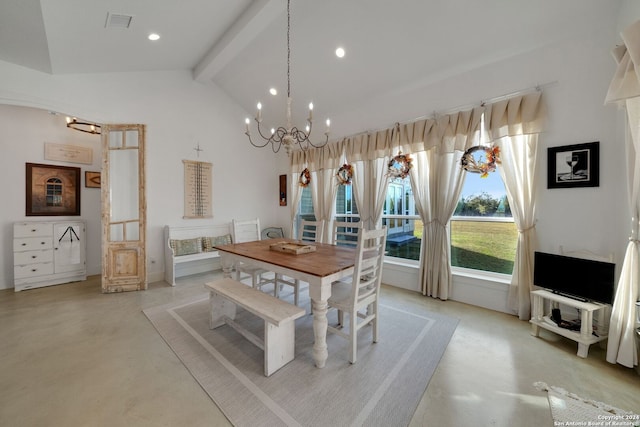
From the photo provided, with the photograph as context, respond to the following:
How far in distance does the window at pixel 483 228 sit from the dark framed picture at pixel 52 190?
6.08 metres

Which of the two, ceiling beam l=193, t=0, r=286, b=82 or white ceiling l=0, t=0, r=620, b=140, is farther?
ceiling beam l=193, t=0, r=286, b=82

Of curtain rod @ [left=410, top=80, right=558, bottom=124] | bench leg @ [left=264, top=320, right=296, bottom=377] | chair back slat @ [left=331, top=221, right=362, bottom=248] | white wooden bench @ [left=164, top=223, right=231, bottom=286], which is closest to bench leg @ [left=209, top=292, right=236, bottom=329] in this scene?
bench leg @ [left=264, top=320, right=296, bottom=377]

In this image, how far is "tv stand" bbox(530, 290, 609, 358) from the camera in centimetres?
197

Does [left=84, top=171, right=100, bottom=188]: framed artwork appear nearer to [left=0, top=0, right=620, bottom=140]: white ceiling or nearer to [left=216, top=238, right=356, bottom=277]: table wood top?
[left=0, top=0, right=620, bottom=140]: white ceiling

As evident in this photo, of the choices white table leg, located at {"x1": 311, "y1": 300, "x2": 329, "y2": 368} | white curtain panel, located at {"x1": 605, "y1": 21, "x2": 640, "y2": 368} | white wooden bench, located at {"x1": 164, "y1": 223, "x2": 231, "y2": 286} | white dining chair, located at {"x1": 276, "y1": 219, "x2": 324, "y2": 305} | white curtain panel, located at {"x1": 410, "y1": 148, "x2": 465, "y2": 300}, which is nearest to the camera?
white curtain panel, located at {"x1": 605, "y1": 21, "x2": 640, "y2": 368}

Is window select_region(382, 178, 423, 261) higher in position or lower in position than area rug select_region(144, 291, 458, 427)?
higher

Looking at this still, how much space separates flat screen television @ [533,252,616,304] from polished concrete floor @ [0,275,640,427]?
487 mm


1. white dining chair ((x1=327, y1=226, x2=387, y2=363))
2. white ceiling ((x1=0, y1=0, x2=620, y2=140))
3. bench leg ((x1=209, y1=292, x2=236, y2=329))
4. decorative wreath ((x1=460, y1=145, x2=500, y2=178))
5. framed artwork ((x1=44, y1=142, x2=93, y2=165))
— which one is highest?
white ceiling ((x1=0, y1=0, x2=620, y2=140))

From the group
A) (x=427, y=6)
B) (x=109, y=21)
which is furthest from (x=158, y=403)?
(x=427, y=6)

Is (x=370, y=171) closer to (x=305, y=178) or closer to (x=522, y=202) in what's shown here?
(x=305, y=178)

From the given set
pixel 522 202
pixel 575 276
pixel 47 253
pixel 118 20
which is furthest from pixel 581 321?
pixel 47 253

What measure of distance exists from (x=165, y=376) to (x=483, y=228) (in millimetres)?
3670

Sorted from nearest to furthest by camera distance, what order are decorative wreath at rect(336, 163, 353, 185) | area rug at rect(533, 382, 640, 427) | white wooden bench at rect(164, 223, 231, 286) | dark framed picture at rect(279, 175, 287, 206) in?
area rug at rect(533, 382, 640, 427) → white wooden bench at rect(164, 223, 231, 286) → decorative wreath at rect(336, 163, 353, 185) → dark framed picture at rect(279, 175, 287, 206)

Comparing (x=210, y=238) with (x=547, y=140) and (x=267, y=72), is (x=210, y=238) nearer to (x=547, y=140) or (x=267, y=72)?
(x=267, y=72)
